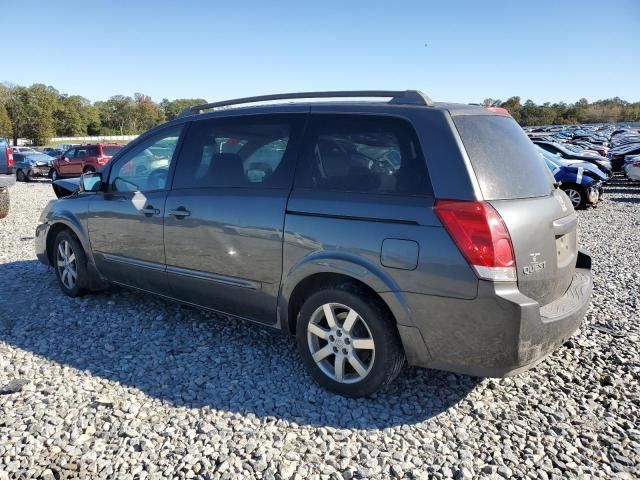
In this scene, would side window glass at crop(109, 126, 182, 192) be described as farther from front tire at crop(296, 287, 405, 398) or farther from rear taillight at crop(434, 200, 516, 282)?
rear taillight at crop(434, 200, 516, 282)

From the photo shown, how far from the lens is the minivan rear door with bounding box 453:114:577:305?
2.77 m

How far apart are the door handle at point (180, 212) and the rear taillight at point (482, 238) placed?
2.09 meters

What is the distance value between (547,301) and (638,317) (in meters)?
2.41

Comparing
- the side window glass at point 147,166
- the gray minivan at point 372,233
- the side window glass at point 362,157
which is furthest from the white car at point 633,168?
the side window glass at point 147,166

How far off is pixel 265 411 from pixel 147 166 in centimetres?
255

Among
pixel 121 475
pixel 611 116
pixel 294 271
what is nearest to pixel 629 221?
pixel 294 271

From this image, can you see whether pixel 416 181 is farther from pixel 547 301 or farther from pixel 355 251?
pixel 547 301

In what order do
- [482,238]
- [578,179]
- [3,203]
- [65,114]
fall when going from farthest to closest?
[65,114]
[578,179]
[3,203]
[482,238]

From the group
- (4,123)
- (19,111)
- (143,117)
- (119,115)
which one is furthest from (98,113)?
(4,123)

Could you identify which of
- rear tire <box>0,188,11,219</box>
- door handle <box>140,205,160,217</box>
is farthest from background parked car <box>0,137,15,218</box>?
door handle <box>140,205,160,217</box>

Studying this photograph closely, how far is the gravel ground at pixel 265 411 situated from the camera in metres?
2.62

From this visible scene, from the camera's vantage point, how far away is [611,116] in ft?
320

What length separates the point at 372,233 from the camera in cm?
293

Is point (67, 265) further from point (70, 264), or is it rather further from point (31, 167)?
point (31, 167)
